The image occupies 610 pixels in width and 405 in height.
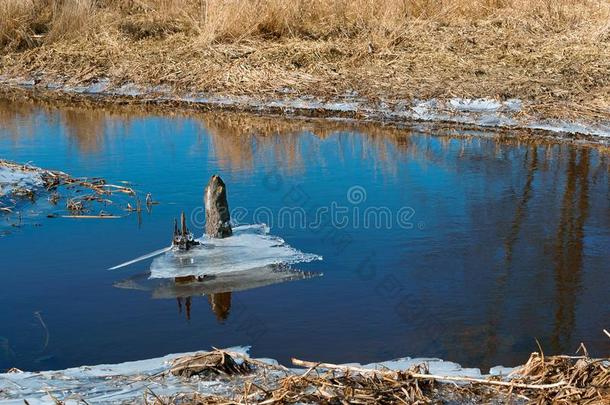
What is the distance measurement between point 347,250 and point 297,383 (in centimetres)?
256

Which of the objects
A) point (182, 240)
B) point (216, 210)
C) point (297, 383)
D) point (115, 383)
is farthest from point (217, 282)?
point (297, 383)

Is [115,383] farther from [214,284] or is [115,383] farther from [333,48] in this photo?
[333,48]

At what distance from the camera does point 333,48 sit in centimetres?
1328

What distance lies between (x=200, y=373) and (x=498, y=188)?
14.6 feet

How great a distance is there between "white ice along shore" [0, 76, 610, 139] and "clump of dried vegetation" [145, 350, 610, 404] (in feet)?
20.3

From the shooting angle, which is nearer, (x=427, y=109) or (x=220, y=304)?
(x=220, y=304)

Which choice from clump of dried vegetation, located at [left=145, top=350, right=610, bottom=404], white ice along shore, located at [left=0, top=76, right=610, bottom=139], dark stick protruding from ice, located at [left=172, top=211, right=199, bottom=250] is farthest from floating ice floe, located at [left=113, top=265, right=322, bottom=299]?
white ice along shore, located at [left=0, top=76, right=610, bottom=139]

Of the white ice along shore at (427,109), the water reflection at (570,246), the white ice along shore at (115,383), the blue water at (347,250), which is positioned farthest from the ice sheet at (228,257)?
A: the white ice along shore at (427,109)

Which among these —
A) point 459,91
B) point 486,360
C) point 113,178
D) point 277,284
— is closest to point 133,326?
point 277,284

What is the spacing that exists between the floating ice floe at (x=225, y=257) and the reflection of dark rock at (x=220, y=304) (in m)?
0.33

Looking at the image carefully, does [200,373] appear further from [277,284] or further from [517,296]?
[517,296]

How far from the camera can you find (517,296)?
18.0ft

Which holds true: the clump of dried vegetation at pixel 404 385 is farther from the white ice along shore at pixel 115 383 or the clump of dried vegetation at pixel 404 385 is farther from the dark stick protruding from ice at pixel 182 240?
the dark stick protruding from ice at pixel 182 240

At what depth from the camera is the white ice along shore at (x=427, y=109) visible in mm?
10070
